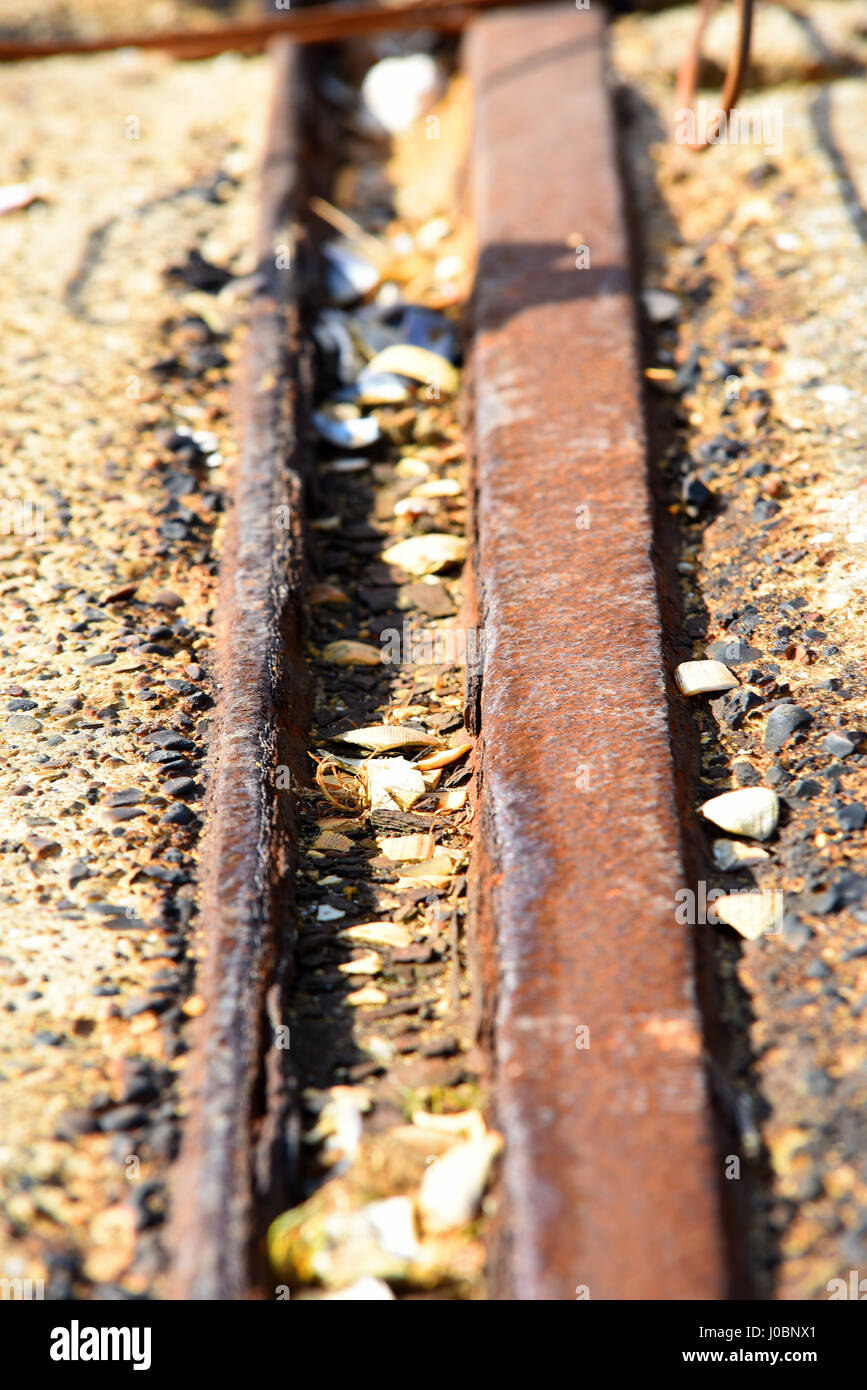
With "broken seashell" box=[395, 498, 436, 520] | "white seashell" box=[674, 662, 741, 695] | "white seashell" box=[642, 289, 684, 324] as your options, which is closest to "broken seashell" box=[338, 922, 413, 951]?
"white seashell" box=[674, 662, 741, 695]

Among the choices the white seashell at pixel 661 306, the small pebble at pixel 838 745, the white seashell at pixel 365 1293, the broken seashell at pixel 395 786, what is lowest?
the white seashell at pixel 365 1293

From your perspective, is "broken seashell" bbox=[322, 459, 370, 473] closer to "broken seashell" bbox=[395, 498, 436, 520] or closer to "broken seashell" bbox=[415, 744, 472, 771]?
"broken seashell" bbox=[395, 498, 436, 520]

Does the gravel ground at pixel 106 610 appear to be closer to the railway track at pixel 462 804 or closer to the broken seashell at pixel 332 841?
the railway track at pixel 462 804

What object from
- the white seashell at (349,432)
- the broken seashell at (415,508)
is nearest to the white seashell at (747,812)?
the broken seashell at (415,508)

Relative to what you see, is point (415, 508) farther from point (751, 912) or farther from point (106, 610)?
point (751, 912)

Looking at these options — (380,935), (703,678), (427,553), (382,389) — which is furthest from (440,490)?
(380,935)
